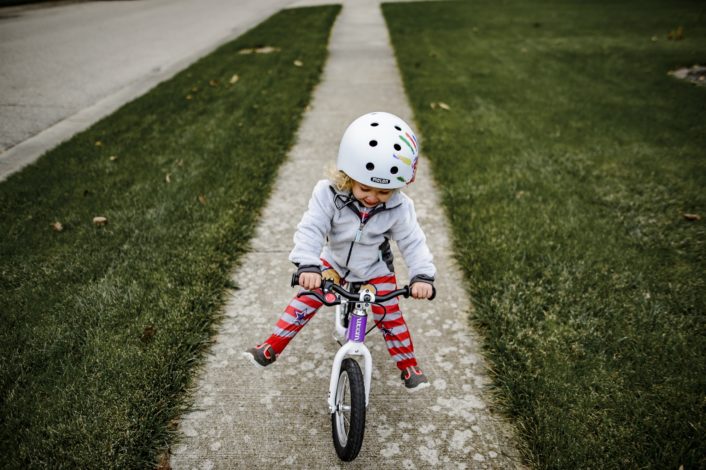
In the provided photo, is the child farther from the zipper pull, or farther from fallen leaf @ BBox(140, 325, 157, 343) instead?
fallen leaf @ BBox(140, 325, 157, 343)

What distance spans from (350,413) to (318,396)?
1.77ft

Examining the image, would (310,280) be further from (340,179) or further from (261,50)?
(261,50)

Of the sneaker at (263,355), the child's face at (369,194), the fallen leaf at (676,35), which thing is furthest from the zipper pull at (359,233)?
the fallen leaf at (676,35)

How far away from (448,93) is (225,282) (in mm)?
5227

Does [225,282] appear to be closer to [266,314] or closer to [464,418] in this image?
[266,314]

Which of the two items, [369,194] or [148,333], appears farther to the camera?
[148,333]

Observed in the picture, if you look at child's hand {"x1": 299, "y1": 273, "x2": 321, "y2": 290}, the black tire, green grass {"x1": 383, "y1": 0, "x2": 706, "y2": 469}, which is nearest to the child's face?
child's hand {"x1": 299, "y1": 273, "x2": 321, "y2": 290}

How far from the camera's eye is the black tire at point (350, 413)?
1.96 m

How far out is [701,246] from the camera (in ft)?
12.0

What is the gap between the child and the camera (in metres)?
2.01

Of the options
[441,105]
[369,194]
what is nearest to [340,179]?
[369,194]

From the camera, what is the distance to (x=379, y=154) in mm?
1971

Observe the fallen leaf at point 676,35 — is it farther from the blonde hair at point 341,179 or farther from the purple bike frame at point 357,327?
the purple bike frame at point 357,327

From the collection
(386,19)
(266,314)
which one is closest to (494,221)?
(266,314)
